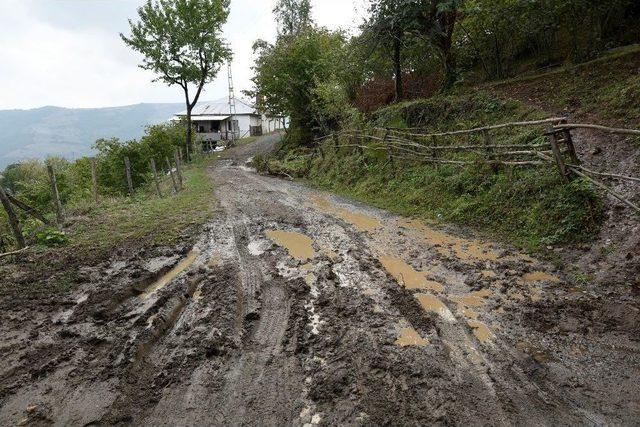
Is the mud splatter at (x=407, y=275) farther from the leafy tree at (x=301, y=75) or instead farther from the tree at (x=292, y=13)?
the tree at (x=292, y=13)

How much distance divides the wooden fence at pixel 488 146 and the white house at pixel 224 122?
29564mm

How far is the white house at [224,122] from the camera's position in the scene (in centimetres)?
4075

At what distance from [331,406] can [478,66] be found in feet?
44.6

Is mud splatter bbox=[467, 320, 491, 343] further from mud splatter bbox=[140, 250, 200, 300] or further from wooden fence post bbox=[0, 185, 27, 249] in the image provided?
wooden fence post bbox=[0, 185, 27, 249]

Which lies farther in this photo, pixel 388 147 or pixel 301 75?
pixel 301 75

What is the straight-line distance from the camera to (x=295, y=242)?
243 inches

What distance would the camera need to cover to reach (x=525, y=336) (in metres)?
3.19

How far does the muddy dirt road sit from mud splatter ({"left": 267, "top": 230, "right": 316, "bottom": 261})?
0.23 meters

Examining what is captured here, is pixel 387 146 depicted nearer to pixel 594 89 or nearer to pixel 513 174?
pixel 513 174

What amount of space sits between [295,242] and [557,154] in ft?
13.5

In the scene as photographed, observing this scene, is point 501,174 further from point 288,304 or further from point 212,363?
point 212,363

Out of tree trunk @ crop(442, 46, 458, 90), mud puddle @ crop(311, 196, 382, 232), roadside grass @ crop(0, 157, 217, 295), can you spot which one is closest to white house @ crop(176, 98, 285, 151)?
tree trunk @ crop(442, 46, 458, 90)

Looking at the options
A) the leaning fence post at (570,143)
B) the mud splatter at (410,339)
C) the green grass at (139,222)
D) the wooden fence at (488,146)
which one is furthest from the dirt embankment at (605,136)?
the green grass at (139,222)

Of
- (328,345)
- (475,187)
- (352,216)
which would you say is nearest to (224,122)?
(352,216)
